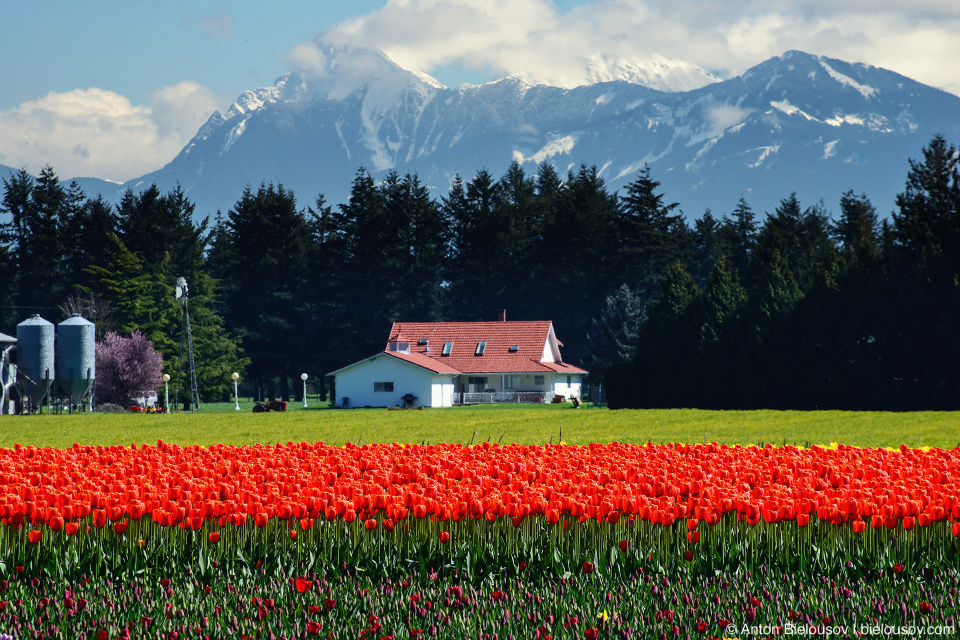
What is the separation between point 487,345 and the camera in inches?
2279

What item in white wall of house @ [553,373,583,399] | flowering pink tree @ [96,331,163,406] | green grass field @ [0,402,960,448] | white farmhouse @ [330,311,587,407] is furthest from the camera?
white wall of house @ [553,373,583,399]

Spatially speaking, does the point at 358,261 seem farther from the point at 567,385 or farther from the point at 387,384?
the point at 567,385

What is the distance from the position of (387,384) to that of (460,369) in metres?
5.03

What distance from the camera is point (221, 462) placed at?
10.6 meters

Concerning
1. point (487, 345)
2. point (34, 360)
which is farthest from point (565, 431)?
point (487, 345)

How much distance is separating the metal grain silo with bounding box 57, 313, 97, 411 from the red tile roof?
17949mm

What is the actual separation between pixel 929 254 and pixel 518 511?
1315 inches

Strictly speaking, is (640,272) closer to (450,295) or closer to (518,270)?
(518,270)

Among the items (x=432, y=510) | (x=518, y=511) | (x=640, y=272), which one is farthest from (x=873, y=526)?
(x=640, y=272)

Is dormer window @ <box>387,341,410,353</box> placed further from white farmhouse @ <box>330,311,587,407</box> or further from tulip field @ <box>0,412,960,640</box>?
tulip field @ <box>0,412,960,640</box>

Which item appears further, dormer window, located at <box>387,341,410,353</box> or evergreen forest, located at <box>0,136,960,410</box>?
evergreen forest, located at <box>0,136,960,410</box>

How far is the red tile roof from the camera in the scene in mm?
56312

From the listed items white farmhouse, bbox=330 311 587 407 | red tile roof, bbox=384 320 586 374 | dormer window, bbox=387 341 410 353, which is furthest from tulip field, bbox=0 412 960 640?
dormer window, bbox=387 341 410 353

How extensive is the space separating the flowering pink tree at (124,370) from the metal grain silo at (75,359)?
18.6 feet
